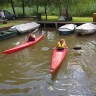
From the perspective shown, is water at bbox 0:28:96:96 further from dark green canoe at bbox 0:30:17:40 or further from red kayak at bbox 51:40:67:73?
dark green canoe at bbox 0:30:17:40

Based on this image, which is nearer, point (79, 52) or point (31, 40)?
point (79, 52)

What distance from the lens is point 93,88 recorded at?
348 inches

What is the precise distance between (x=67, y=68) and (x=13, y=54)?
4.19m

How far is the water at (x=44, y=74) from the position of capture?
8.69m

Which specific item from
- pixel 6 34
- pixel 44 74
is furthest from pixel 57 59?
pixel 6 34

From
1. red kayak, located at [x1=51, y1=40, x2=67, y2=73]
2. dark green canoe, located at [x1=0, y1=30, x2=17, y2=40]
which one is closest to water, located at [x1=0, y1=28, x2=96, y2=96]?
red kayak, located at [x1=51, y1=40, x2=67, y2=73]

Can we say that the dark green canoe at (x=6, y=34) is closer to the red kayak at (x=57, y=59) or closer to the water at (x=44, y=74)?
the water at (x=44, y=74)

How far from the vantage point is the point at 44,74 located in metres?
10.5

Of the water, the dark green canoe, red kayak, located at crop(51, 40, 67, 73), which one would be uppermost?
the dark green canoe

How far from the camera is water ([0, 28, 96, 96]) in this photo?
8688 millimetres

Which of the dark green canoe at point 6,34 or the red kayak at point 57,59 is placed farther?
the dark green canoe at point 6,34

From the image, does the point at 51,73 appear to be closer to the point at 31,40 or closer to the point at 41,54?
the point at 41,54

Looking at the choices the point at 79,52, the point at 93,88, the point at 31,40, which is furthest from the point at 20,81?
the point at 31,40

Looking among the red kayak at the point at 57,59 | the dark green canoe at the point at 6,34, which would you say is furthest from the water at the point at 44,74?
the dark green canoe at the point at 6,34
